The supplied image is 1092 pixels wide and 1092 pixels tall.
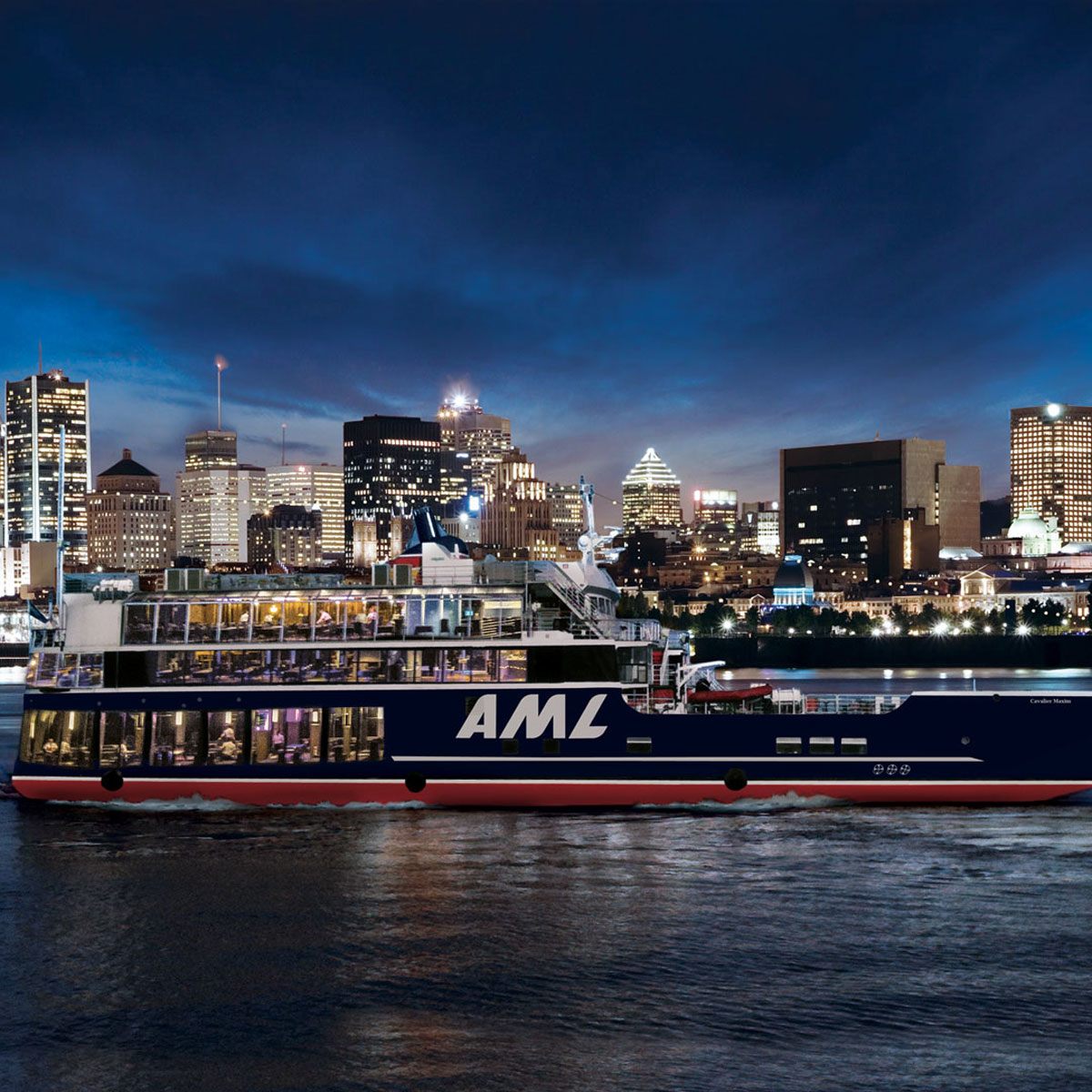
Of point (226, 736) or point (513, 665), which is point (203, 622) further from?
point (513, 665)

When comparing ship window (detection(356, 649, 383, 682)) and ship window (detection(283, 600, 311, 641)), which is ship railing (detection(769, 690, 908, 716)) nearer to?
ship window (detection(356, 649, 383, 682))

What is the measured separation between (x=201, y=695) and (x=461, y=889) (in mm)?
12239

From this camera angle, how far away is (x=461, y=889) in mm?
33531

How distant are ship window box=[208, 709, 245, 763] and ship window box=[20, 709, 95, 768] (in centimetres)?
367

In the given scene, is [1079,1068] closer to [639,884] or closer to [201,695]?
[639,884]

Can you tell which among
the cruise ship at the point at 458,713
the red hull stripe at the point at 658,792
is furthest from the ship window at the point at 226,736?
the red hull stripe at the point at 658,792

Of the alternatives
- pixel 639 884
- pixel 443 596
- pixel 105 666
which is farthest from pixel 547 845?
pixel 105 666

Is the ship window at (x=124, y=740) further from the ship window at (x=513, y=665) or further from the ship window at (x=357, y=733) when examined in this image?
the ship window at (x=513, y=665)

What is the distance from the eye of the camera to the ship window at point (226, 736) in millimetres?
42156

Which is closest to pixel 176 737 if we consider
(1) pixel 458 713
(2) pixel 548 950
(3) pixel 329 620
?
A: (3) pixel 329 620

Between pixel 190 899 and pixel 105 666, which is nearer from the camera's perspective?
pixel 190 899

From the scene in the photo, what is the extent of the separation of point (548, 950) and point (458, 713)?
484 inches

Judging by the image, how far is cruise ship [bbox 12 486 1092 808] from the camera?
40125 mm

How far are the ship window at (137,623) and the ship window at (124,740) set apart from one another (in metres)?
2.13
